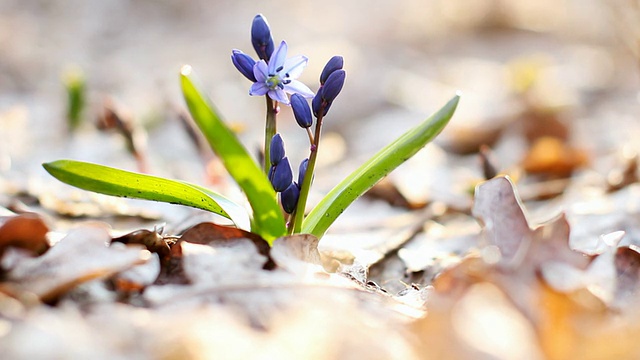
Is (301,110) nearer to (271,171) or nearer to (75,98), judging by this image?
(271,171)

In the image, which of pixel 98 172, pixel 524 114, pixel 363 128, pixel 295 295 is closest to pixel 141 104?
pixel 363 128

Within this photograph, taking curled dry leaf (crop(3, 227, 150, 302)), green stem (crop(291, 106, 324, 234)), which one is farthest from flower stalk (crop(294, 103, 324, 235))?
curled dry leaf (crop(3, 227, 150, 302))

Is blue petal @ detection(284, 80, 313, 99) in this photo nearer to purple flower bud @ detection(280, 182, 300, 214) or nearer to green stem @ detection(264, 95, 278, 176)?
green stem @ detection(264, 95, 278, 176)

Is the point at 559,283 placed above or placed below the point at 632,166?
below

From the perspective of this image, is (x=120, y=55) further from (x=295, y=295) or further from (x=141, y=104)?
(x=295, y=295)

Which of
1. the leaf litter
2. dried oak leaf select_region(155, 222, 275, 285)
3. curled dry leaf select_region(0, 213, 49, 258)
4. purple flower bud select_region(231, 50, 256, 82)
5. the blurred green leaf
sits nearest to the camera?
the leaf litter

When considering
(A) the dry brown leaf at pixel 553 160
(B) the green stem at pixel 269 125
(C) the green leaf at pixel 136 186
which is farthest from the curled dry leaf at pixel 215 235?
(A) the dry brown leaf at pixel 553 160
